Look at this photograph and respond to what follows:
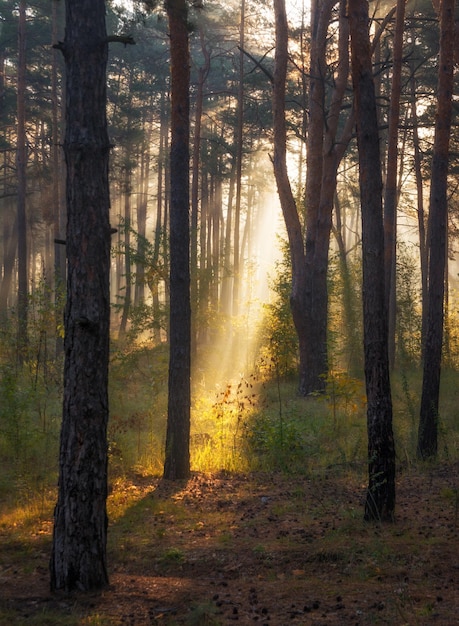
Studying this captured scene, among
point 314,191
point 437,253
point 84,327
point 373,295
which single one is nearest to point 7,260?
point 314,191

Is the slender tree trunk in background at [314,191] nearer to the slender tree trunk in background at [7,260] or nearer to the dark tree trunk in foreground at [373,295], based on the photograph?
the dark tree trunk in foreground at [373,295]

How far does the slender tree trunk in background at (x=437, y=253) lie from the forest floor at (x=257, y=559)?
1300 millimetres

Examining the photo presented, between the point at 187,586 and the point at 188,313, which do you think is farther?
the point at 188,313

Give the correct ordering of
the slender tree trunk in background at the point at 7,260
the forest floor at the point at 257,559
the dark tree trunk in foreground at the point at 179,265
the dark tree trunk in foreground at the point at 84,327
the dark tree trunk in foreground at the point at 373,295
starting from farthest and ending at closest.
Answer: the slender tree trunk in background at the point at 7,260 < the dark tree trunk in foreground at the point at 179,265 < the dark tree trunk in foreground at the point at 373,295 < the dark tree trunk in foreground at the point at 84,327 < the forest floor at the point at 257,559

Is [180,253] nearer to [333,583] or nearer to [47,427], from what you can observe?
[47,427]

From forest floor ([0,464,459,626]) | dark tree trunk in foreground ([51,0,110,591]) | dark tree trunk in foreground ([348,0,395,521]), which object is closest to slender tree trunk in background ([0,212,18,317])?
forest floor ([0,464,459,626])

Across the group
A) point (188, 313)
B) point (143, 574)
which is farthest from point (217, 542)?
point (188, 313)

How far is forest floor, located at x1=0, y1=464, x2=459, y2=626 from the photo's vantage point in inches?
209

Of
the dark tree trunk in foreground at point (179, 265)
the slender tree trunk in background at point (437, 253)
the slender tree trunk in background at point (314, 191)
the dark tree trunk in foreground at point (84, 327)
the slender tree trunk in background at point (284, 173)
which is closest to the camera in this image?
the dark tree trunk in foreground at point (84, 327)

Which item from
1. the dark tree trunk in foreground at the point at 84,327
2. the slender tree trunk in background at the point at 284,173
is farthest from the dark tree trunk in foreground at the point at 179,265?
the slender tree trunk in background at the point at 284,173

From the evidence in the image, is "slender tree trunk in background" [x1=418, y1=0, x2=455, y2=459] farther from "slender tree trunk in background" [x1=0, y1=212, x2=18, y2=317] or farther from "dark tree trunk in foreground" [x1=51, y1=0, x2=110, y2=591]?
"slender tree trunk in background" [x1=0, y1=212, x2=18, y2=317]

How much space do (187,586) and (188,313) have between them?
486 centimetres

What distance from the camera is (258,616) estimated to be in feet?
17.3

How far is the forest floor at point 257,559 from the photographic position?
530cm
